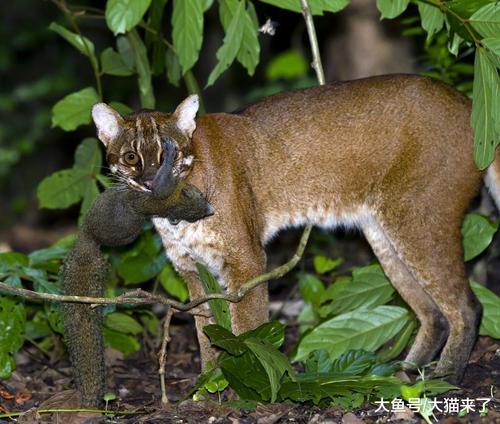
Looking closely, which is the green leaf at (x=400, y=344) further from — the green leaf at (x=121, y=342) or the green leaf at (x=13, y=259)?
the green leaf at (x=13, y=259)

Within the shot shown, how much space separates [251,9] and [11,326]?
245 cm

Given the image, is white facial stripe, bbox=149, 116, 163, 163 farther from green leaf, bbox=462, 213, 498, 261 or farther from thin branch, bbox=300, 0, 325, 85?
green leaf, bbox=462, 213, 498, 261

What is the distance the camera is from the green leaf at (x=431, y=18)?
5648mm

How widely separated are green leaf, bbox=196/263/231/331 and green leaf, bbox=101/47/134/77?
1.80 meters

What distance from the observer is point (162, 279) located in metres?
→ 6.93

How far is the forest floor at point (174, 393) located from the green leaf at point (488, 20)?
1908mm

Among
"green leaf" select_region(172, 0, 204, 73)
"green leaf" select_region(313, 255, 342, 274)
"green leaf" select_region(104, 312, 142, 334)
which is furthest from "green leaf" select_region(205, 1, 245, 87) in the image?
"green leaf" select_region(313, 255, 342, 274)

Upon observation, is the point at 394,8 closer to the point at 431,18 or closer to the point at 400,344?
the point at 431,18

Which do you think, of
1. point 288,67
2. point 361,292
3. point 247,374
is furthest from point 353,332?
point 288,67

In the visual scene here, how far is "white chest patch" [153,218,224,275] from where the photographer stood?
5.71 metres

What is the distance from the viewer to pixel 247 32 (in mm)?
5887

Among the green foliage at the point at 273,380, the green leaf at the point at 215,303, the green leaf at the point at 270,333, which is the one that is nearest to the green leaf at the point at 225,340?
the green foliage at the point at 273,380

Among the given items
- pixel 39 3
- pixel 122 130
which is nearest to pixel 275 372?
pixel 122 130

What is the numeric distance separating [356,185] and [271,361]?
1.55 metres
